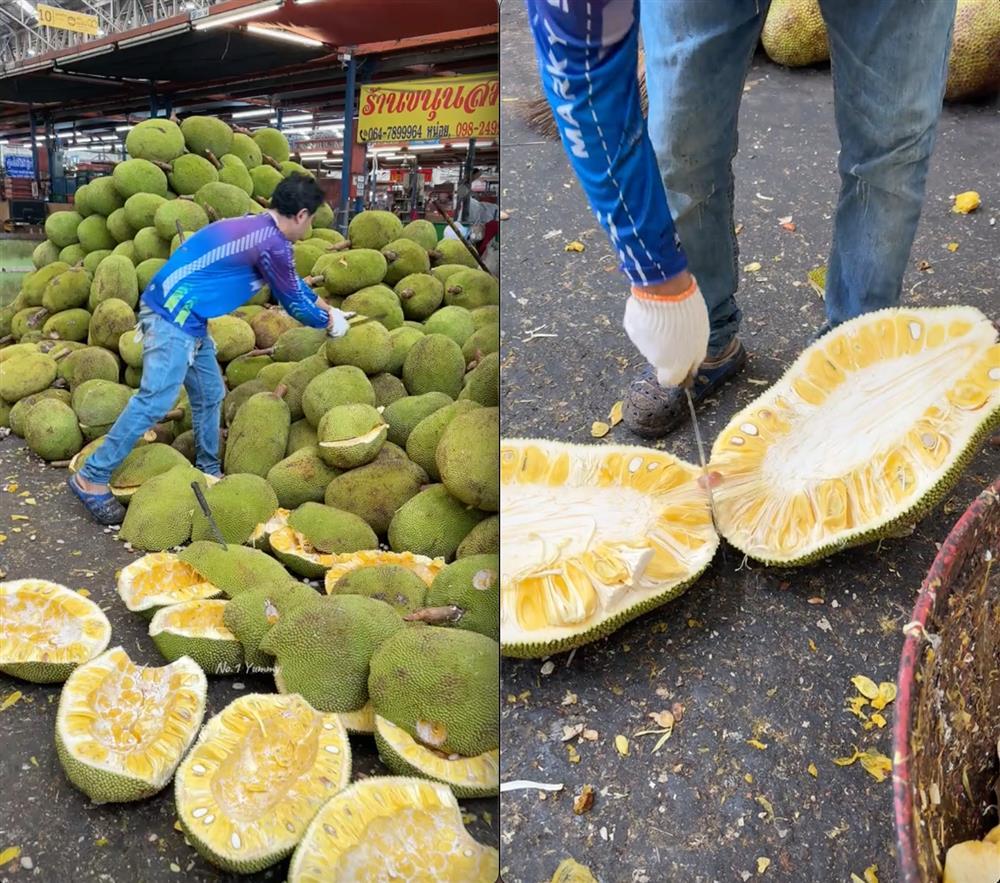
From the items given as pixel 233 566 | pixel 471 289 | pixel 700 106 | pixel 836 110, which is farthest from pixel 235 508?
pixel 836 110

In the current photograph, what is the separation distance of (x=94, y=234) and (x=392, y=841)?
1.83ft

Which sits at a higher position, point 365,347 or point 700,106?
point 700,106

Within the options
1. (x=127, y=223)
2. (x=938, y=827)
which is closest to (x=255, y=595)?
(x=127, y=223)

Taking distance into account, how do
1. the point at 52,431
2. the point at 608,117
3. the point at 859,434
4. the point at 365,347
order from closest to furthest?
the point at 608,117
the point at 52,431
the point at 365,347
the point at 859,434

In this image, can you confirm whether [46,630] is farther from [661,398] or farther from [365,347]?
[661,398]

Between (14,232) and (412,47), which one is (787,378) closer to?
(412,47)

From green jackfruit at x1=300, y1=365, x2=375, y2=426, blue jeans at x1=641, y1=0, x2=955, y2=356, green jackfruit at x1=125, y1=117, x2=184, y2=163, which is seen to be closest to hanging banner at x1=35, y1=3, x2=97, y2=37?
green jackfruit at x1=125, y1=117, x2=184, y2=163

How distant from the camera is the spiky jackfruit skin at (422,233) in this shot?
633 mm

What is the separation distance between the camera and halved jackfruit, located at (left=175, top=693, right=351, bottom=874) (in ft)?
1.87

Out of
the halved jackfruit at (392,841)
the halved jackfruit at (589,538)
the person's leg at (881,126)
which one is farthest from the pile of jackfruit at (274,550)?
the person's leg at (881,126)

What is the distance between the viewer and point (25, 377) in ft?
2.27

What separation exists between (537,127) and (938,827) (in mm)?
662

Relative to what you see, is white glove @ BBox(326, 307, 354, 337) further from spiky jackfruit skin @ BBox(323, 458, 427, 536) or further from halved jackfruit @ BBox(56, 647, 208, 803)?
halved jackfruit @ BBox(56, 647, 208, 803)

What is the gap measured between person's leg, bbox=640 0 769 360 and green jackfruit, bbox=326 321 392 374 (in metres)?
0.28
